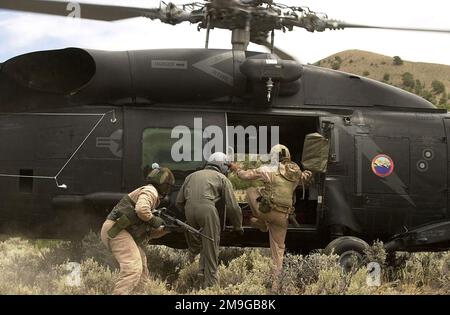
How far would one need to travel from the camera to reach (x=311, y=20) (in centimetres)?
788

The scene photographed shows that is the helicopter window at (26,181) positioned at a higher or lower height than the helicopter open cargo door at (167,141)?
lower

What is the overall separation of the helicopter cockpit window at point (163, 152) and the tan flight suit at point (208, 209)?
34.4 inches

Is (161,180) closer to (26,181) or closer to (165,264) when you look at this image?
(26,181)

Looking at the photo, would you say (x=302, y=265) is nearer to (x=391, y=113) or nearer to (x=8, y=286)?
(x=391, y=113)

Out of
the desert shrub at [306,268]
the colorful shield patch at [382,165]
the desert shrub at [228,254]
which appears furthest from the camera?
the desert shrub at [228,254]

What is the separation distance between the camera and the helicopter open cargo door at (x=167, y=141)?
7.66 metres

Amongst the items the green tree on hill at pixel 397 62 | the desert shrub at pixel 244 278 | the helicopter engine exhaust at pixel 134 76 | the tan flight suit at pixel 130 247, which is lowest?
the green tree on hill at pixel 397 62

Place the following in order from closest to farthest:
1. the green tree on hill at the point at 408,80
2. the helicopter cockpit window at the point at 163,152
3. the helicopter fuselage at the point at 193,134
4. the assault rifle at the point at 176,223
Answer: the assault rifle at the point at 176,223
the helicopter fuselage at the point at 193,134
the helicopter cockpit window at the point at 163,152
the green tree on hill at the point at 408,80

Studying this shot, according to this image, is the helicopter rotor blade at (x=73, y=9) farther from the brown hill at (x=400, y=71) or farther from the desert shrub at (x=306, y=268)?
the brown hill at (x=400, y=71)

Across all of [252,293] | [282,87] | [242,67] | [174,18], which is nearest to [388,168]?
[282,87]

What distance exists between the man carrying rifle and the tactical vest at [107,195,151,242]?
0.62 metres

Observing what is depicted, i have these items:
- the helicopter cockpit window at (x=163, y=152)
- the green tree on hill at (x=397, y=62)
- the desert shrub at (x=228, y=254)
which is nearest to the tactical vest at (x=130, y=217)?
the helicopter cockpit window at (x=163, y=152)

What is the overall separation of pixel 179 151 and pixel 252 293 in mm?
2322

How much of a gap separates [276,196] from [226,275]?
1271 millimetres
